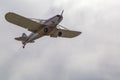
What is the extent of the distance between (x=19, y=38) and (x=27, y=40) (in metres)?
2.24

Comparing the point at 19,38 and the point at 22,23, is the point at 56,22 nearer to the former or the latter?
the point at 22,23

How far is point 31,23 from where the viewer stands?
62.3 metres

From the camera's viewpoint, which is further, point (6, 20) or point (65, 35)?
point (65, 35)

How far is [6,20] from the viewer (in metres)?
60.9

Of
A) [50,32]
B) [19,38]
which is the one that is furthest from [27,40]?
[50,32]

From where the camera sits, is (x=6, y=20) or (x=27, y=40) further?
(x=27, y=40)

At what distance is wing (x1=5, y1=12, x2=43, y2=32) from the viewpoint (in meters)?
60.7

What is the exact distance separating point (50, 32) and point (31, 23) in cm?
311

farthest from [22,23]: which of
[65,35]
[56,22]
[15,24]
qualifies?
Answer: [65,35]

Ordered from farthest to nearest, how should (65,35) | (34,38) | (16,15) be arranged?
(65,35) < (34,38) < (16,15)

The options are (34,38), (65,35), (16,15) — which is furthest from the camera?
(65,35)

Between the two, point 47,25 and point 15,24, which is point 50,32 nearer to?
point 47,25

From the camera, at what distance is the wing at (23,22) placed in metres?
60.7

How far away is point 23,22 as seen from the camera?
62156 mm
